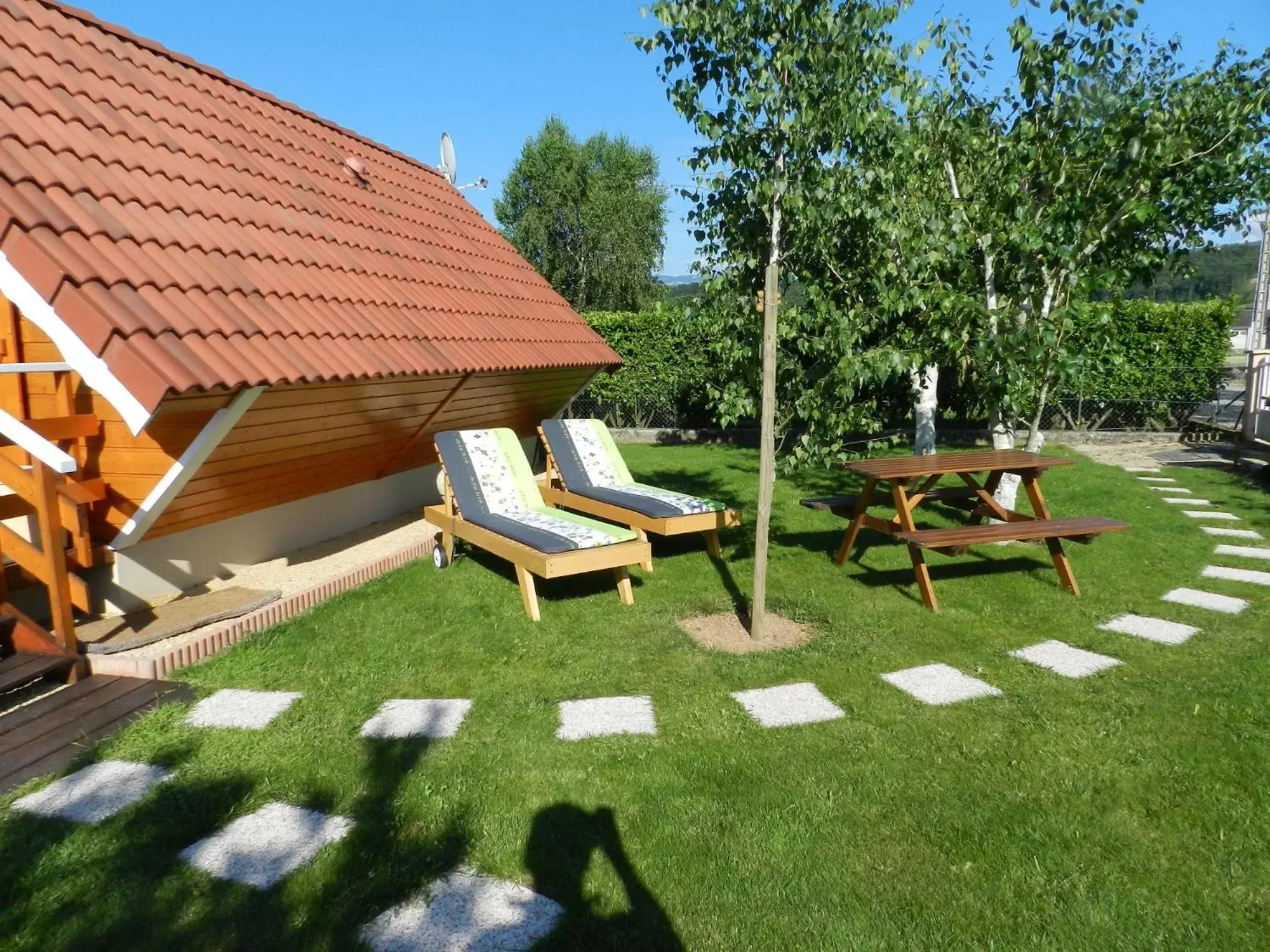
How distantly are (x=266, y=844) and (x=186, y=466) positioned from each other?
2.73 meters

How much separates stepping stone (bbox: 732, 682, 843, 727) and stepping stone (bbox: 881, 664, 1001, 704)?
0.47m

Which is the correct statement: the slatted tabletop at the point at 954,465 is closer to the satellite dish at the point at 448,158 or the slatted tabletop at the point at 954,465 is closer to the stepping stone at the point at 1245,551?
the stepping stone at the point at 1245,551

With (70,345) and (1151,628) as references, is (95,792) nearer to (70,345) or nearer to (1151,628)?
(70,345)

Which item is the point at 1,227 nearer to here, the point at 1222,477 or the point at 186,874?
the point at 186,874

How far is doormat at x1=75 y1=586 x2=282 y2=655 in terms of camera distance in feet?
15.2

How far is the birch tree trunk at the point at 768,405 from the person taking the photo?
465 cm

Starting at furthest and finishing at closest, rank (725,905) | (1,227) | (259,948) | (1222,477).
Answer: (1222,477) → (1,227) → (725,905) → (259,948)

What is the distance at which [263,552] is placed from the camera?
6.59 meters

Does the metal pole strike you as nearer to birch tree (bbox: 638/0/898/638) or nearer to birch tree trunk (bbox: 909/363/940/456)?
birch tree trunk (bbox: 909/363/940/456)

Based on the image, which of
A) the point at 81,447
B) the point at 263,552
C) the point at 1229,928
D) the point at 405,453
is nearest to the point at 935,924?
the point at 1229,928

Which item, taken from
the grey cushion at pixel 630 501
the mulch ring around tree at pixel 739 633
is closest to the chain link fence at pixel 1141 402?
the grey cushion at pixel 630 501

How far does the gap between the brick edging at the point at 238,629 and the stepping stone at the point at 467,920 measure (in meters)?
2.66

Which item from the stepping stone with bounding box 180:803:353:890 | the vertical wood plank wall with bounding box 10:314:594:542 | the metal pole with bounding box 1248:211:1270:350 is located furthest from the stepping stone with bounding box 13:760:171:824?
the metal pole with bounding box 1248:211:1270:350

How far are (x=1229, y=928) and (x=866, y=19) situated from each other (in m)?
4.57
